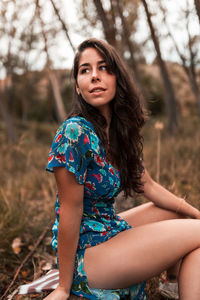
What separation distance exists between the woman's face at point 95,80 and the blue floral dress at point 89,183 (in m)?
0.16

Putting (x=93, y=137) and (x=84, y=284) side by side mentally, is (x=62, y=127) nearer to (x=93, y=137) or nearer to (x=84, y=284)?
(x=93, y=137)

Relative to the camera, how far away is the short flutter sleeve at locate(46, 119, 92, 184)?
4.51 feet

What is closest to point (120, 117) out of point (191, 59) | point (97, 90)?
point (97, 90)

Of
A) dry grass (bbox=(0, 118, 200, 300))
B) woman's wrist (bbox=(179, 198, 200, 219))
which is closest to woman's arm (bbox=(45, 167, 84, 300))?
dry grass (bbox=(0, 118, 200, 300))

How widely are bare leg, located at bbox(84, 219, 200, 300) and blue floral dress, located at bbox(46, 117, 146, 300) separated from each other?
5 cm

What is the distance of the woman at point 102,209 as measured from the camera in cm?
140

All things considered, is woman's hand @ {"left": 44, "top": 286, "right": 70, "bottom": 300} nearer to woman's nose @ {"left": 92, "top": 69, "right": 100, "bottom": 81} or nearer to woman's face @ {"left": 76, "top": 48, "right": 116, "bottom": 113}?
woman's face @ {"left": 76, "top": 48, "right": 116, "bottom": 113}

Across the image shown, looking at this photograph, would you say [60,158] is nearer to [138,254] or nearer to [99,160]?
[99,160]

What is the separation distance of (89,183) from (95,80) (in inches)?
21.0

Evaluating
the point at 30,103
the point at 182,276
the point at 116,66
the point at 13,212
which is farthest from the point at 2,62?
the point at 182,276

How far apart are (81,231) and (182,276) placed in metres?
0.52

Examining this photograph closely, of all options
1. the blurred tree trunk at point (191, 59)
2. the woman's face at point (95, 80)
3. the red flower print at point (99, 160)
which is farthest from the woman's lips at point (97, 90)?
the blurred tree trunk at point (191, 59)

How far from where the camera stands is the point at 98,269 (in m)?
1.43

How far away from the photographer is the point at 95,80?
1.58m
